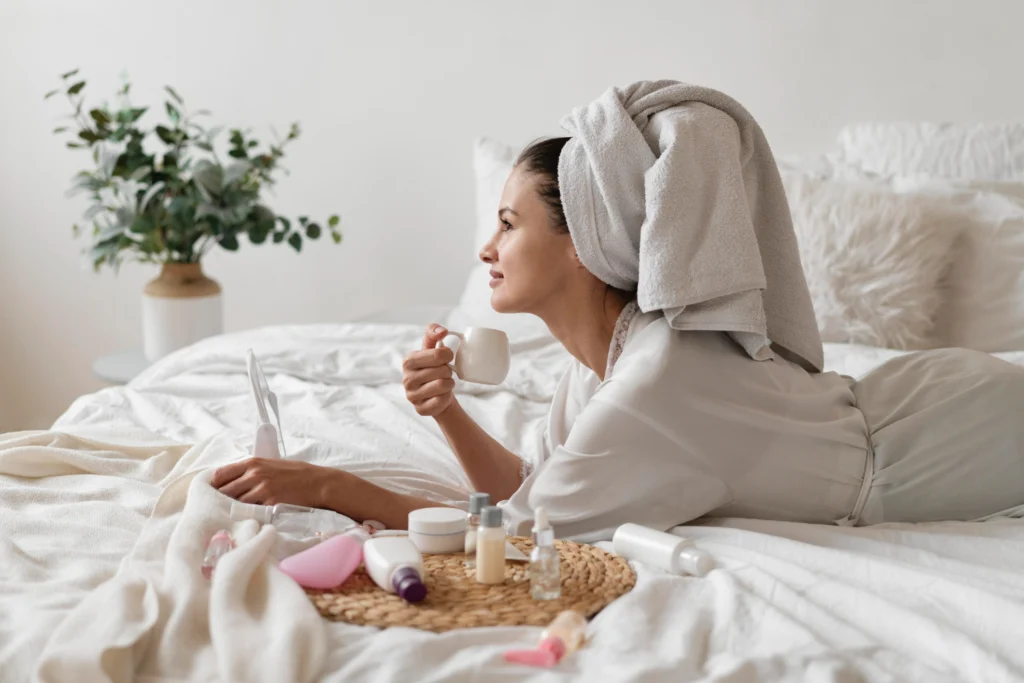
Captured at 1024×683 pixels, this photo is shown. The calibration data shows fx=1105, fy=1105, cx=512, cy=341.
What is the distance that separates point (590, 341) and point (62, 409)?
2936 millimetres

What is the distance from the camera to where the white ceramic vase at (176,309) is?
10.5 feet

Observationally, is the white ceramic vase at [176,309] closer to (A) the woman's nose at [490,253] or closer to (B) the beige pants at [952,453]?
(A) the woman's nose at [490,253]

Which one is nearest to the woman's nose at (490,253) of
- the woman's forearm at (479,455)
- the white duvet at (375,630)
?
the woman's forearm at (479,455)

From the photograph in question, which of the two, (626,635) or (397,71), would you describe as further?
(397,71)

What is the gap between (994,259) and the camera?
242 cm

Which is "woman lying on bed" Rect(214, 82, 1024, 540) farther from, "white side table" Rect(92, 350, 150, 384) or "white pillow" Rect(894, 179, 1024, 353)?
"white side table" Rect(92, 350, 150, 384)

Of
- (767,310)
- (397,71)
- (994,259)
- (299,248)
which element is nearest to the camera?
(767,310)

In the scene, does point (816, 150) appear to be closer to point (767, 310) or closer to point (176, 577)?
point (767, 310)

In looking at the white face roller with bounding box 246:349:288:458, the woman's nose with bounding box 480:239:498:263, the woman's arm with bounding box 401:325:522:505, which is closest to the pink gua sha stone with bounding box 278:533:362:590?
the white face roller with bounding box 246:349:288:458

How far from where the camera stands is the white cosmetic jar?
51.3 inches

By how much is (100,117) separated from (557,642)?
2.65 m

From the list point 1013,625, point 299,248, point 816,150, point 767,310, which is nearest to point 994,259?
point 816,150

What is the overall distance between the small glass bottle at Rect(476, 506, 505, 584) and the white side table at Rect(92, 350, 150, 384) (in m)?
2.14

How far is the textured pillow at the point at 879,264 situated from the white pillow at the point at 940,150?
34cm
